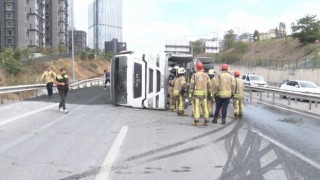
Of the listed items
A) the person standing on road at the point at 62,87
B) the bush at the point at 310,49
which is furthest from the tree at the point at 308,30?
the person standing on road at the point at 62,87

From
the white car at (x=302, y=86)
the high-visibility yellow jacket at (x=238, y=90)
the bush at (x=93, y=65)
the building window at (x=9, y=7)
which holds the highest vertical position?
the building window at (x=9, y=7)

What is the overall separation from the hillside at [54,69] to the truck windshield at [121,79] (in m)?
15.5

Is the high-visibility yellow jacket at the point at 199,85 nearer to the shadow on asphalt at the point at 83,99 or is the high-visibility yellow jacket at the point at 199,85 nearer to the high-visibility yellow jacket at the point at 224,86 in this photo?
the high-visibility yellow jacket at the point at 224,86

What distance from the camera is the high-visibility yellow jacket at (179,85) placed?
16466 mm

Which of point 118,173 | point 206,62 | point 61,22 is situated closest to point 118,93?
point 118,173

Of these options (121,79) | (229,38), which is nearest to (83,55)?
(229,38)

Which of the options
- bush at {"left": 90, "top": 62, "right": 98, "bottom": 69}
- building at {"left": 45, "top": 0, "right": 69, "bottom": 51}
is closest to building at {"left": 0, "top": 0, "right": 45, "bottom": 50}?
bush at {"left": 90, "top": 62, "right": 98, "bottom": 69}

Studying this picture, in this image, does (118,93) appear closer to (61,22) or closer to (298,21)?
(298,21)

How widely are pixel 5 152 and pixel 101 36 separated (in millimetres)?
100854

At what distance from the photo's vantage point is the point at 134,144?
970 centimetres

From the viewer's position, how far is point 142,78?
17.9 metres

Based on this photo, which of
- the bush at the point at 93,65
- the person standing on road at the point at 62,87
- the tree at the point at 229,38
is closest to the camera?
the person standing on road at the point at 62,87

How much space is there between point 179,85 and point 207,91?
2.62 metres

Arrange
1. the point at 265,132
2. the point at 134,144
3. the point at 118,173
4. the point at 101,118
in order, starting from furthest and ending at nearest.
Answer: the point at 101,118, the point at 265,132, the point at 134,144, the point at 118,173
